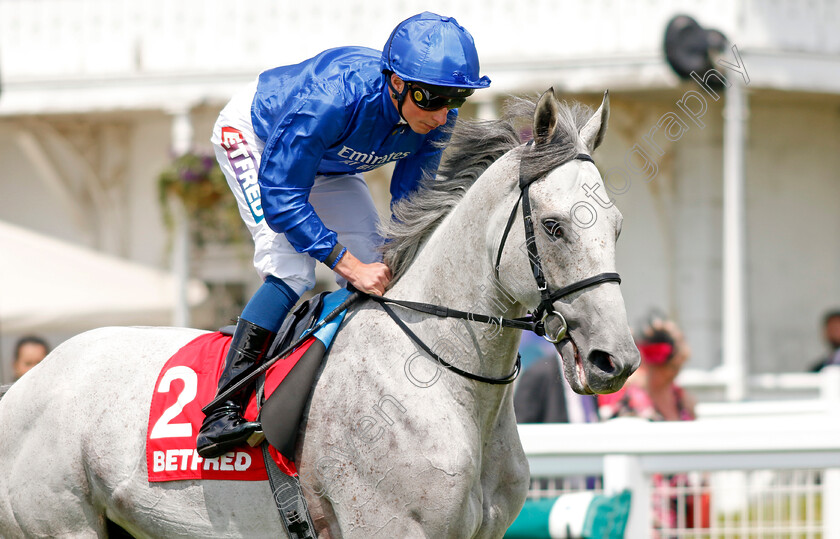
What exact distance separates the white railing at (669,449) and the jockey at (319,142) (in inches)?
56.9

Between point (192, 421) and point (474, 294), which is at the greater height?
point (474, 294)

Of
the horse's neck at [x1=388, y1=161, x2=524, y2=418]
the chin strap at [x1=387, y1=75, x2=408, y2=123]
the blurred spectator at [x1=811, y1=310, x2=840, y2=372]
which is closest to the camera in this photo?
the horse's neck at [x1=388, y1=161, x2=524, y2=418]

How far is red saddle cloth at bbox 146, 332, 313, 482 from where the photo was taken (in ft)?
9.89

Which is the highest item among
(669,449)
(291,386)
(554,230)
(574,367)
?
(554,230)

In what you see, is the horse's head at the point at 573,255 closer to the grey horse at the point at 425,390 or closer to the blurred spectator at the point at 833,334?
the grey horse at the point at 425,390

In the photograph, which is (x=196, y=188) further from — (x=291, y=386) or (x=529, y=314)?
(x=529, y=314)

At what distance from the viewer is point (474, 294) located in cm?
291

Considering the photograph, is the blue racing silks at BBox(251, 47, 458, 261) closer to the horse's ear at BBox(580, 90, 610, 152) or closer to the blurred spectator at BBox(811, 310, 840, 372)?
the horse's ear at BBox(580, 90, 610, 152)

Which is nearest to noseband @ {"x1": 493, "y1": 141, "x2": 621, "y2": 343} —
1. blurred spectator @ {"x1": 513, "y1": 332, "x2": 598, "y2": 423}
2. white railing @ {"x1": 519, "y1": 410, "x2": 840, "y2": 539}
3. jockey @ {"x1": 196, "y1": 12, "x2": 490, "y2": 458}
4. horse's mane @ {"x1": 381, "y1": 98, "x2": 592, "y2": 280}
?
horse's mane @ {"x1": 381, "y1": 98, "x2": 592, "y2": 280}

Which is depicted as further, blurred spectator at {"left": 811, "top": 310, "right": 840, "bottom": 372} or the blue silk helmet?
blurred spectator at {"left": 811, "top": 310, "right": 840, "bottom": 372}

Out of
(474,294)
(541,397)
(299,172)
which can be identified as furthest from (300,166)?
(541,397)

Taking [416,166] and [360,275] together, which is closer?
[360,275]

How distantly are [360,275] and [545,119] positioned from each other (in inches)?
28.9

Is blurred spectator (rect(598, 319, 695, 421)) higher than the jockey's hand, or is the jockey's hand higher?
the jockey's hand
